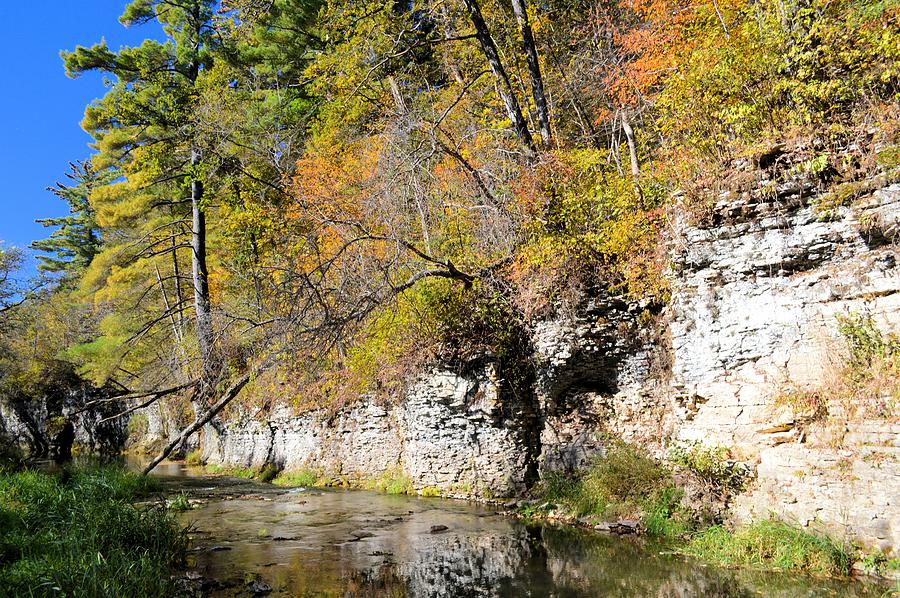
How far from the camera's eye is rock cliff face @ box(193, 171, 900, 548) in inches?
267

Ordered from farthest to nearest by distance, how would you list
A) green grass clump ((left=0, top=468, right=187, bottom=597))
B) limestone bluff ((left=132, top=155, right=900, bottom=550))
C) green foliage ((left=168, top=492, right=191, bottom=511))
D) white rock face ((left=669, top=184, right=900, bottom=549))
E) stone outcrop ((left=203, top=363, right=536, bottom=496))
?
1. stone outcrop ((left=203, top=363, right=536, bottom=496))
2. green foliage ((left=168, top=492, right=191, bottom=511))
3. limestone bluff ((left=132, top=155, right=900, bottom=550))
4. white rock face ((left=669, top=184, right=900, bottom=549))
5. green grass clump ((left=0, top=468, right=187, bottom=597))

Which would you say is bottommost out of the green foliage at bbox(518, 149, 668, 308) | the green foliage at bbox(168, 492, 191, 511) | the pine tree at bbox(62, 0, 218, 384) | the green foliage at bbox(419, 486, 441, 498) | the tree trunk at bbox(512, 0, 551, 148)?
the green foliage at bbox(419, 486, 441, 498)

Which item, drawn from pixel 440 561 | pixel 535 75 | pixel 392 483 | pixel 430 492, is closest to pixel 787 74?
pixel 535 75

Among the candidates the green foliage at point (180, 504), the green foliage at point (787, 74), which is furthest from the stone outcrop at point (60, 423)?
the green foliage at point (787, 74)

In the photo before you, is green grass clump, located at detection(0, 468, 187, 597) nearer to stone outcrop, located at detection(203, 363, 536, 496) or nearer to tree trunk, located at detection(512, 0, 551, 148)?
stone outcrop, located at detection(203, 363, 536, 496)

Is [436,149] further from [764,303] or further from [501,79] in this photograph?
[764,303]

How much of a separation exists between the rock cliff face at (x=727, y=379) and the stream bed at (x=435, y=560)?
109 centimetres

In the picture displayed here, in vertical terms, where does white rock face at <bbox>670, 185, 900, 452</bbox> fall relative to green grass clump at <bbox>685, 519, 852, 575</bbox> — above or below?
above

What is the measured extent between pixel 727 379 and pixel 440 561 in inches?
193

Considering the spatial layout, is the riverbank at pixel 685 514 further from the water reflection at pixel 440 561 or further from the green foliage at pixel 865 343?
the green foliage at pixel 865 343

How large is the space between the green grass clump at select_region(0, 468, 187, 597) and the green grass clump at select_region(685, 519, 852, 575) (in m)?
6.32

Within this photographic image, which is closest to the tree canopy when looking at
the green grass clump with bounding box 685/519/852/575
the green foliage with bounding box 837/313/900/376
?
the green foliage with bounding box 837/313/900/376

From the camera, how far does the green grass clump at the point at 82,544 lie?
16.1ft

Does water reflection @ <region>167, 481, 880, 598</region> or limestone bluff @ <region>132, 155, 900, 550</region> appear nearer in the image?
water reflection @ <region>167, 481, 880, 598</region>
